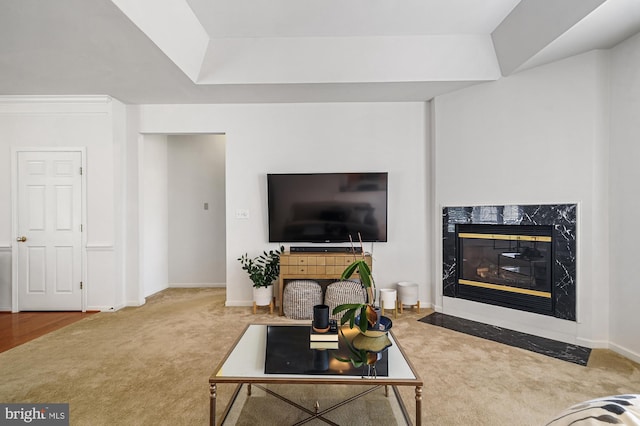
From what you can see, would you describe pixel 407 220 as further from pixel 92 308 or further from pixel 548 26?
pixel 92 308

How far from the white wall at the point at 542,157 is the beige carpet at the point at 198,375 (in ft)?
1.84

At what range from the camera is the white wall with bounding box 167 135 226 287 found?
17.1ft

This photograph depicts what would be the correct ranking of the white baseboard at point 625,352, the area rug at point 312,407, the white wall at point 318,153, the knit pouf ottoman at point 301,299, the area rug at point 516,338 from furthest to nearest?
the white wall at point 318,153, the knit pouf ottoman at point 301,299, the area rug at point 516,338, the white baseboard at point 625,352, the area rug at point 312,407

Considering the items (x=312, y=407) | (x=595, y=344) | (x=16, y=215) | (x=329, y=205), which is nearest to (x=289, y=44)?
(x=329, y=205)

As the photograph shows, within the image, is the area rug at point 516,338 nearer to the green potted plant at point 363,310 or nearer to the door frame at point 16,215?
the green potted plant at point 363,310

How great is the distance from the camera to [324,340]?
6.57 ft

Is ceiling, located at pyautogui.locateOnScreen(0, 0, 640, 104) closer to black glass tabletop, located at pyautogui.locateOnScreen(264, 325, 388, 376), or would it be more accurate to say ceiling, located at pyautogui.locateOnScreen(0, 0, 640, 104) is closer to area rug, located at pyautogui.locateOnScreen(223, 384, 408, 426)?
black glass tabletop, located at pyautogui.locateOnScreen(264, 325, 388, 376)

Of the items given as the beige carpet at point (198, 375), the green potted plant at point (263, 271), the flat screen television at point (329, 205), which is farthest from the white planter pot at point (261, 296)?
the flat screen television at point (329, 205)

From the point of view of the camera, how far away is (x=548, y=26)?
106 inches

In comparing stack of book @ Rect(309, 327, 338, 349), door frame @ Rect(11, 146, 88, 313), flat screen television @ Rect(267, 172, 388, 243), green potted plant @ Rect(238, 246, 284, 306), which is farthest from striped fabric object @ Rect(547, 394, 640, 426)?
door frame @ Rect(11, 146, 88, 313)

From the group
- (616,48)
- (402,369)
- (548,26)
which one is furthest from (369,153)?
(402,369)

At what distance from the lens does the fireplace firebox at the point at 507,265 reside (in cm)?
321

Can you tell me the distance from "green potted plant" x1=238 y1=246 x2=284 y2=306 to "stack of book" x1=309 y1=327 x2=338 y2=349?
1.96 m

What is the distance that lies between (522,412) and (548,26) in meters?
2.91
